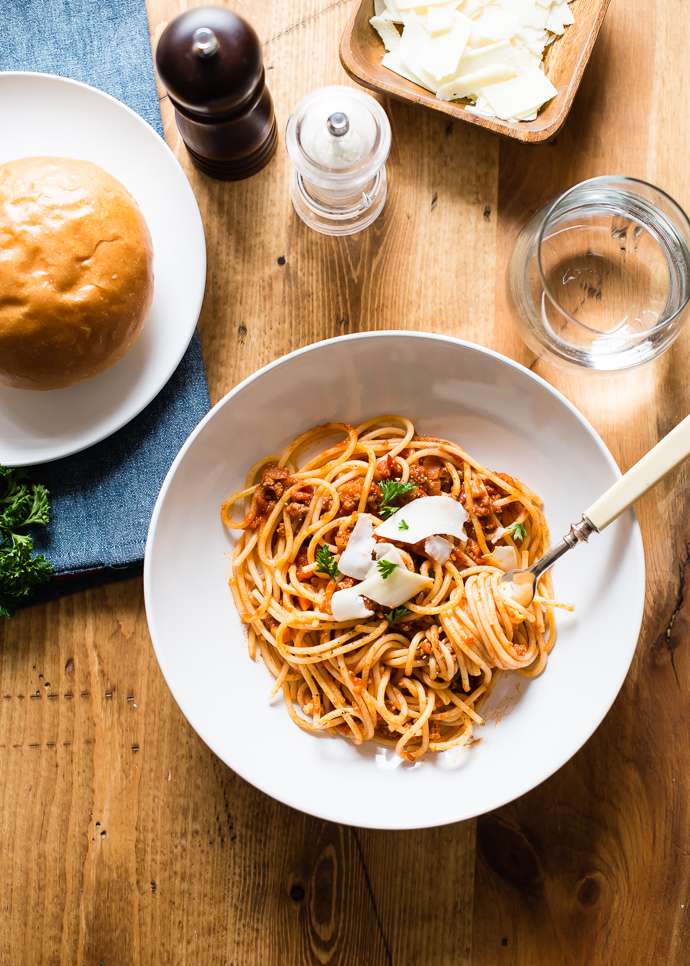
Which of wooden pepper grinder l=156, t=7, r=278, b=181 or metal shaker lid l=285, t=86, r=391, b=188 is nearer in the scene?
wooden pepper grinder l=156, t=7, r=278, b=181

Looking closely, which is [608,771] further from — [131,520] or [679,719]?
[131,520]

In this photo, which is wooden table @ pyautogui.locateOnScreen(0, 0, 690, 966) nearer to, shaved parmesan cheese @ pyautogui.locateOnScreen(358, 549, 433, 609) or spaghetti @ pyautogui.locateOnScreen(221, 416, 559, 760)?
spaghetti @ pyautogui.locateOnScreen(221, 416, 559, 760)

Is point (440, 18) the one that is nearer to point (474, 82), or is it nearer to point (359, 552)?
point (474, 82)

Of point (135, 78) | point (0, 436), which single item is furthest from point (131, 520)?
point (135, 78)

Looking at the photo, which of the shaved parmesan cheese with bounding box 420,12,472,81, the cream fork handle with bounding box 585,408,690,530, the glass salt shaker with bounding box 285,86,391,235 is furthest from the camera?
the shaved parmesan cheese with bounding box 420,12,472,81

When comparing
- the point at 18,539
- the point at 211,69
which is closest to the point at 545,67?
the point at 211,69

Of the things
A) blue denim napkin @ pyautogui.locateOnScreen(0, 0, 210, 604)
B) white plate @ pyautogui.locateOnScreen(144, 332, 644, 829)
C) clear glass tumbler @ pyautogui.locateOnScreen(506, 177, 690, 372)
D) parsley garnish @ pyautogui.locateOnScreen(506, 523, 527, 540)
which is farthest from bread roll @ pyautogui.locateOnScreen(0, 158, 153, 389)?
parsley garnish @ pyautogui.locateOnScreen(506, 523, 527, 540)
